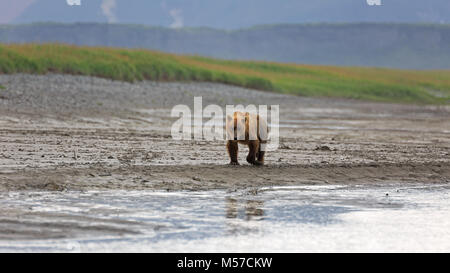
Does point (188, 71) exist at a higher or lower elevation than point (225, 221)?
higher

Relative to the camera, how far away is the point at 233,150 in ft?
43.3

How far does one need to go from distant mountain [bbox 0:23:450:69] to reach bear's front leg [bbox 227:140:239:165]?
144 metres

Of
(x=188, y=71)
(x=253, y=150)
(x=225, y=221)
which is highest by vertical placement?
(x=188, y=71)

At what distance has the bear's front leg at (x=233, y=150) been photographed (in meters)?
13.1

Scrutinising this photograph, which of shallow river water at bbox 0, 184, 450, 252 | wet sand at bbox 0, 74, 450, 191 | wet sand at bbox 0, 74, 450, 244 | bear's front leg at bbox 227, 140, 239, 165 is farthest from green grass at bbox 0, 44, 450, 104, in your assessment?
shallow river water at bbox 0, 184, 450, 252

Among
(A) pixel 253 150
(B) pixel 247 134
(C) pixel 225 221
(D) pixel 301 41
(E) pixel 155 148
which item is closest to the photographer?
(C) pixel 225 221

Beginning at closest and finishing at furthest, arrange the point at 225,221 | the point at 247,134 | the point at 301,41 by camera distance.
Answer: the point at 225,221 < the point at 247,134 < the point at 301,41

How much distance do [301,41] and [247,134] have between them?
156 meters

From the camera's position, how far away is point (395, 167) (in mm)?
13867

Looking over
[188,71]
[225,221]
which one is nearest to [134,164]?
[225,221]

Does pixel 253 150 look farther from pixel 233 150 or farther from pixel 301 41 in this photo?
pixel 301 41

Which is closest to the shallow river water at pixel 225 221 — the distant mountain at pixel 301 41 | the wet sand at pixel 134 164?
the wet sand at pixel 134 164

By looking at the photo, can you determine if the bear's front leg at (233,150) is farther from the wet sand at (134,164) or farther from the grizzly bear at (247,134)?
the wet sand at (134,164)
